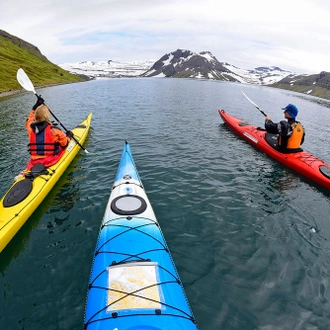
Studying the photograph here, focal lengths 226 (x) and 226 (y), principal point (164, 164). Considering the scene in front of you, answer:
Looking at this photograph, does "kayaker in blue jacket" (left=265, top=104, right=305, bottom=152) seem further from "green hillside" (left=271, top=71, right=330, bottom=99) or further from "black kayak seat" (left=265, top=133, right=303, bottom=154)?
"green hillside" (left=271, top=71, right=330, bottom=99)

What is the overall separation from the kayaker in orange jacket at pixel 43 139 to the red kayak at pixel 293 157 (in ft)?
36.6

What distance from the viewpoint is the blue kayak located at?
396cm

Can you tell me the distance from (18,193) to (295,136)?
1294cm

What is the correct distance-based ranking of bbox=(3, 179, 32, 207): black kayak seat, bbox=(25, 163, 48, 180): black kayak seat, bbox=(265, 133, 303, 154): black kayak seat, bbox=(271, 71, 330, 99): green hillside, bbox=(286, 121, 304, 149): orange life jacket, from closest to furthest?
bbox=(3, 179, 32, 207): black kayak seat → bbox=(25, 163, 48, 180): black kayak seat → bbox=(286, 121, 304, 149): orange life jacket → bbox=(265, 133, 303, 154): black kayak seat → bbox=(271, 71, 330, 99): green hillside

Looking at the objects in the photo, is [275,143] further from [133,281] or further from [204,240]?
[133,281]

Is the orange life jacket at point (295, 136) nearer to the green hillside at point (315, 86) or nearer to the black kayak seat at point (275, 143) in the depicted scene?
the black kayak seat at point (275, 143)

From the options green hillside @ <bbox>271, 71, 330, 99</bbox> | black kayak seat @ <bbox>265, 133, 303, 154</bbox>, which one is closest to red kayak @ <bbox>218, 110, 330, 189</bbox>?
black kayak seat @ <bbox>265, 133, 303, 154</bbox>

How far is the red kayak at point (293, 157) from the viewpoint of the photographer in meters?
10.5

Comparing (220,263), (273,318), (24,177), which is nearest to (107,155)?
(24,177)

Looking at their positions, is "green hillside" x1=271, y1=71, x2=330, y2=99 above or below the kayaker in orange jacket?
below

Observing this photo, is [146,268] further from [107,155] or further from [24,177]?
[107,155]

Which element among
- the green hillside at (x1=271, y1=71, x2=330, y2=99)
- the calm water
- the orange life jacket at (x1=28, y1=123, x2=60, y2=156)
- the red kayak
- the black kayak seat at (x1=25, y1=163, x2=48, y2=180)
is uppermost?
the orange life jacket at (x1=28, y1=123, x2=60, y2=156)

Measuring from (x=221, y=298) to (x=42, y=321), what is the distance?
3.88 metres

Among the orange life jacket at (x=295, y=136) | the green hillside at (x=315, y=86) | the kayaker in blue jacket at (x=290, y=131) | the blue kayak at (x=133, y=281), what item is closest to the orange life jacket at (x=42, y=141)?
the blue kayak at (x=133, y=281)
